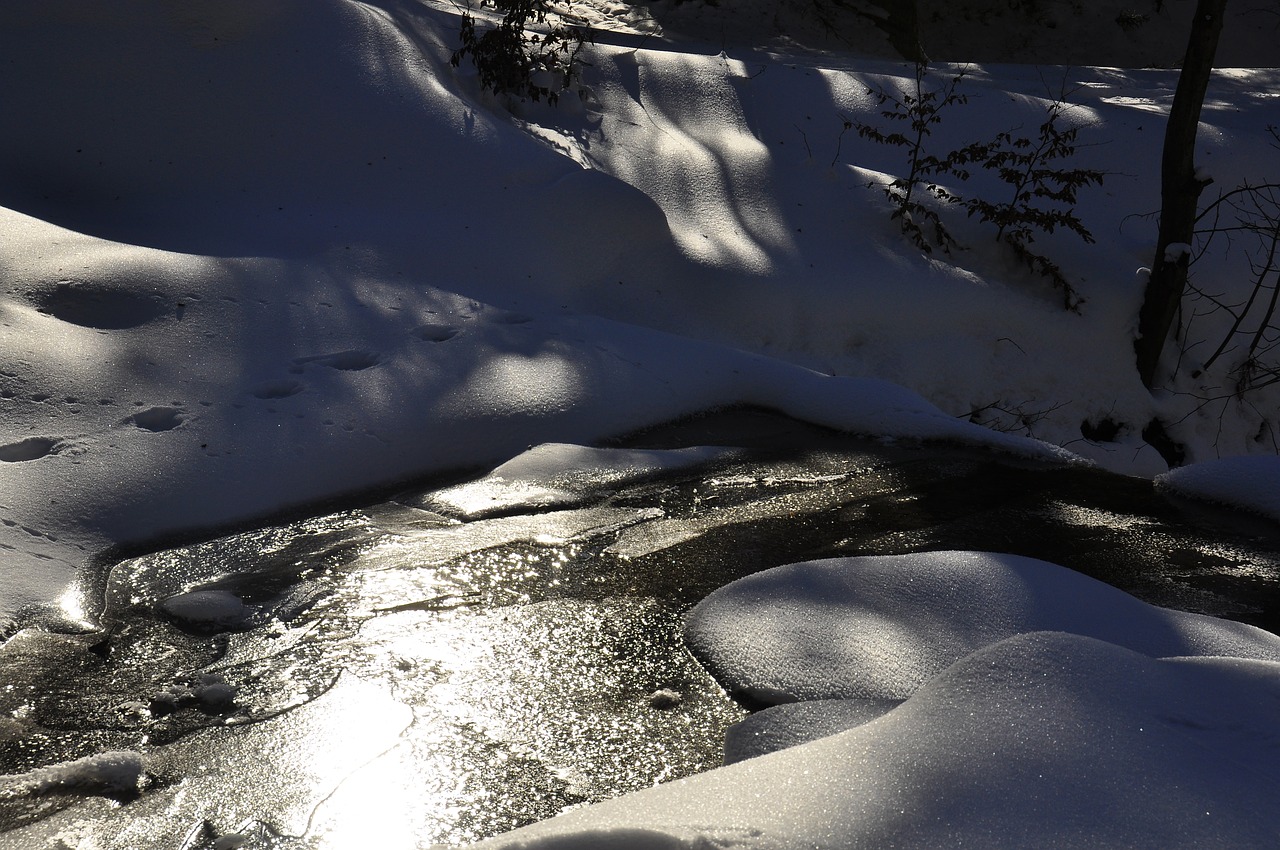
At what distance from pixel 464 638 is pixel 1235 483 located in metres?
3.22

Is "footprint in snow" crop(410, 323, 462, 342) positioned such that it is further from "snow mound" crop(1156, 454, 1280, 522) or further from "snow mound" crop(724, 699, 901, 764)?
"snow mound" crop(1156, 454, 1280, 522)

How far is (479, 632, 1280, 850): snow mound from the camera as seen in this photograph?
1.58m

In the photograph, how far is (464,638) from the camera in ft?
8.93

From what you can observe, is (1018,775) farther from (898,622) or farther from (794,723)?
(898,622)

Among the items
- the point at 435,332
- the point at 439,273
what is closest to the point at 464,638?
the point at 435,332

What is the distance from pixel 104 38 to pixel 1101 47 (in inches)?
575

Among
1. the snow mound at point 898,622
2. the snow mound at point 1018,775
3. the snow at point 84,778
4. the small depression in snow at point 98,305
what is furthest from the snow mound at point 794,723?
the small depression in snow at point 98,305

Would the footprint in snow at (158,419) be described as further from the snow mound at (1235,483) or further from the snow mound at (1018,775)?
the snow mound at (1235,483)

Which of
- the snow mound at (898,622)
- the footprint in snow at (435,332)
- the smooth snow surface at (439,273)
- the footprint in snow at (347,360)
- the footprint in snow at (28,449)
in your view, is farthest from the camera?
the footprint in snow at (435,332)

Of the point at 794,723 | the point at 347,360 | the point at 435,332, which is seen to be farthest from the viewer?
the point at 435,332

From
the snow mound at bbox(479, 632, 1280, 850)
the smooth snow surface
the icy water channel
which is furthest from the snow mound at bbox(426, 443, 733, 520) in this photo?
the snow mound at bbox(479, 632, 1280, 850)

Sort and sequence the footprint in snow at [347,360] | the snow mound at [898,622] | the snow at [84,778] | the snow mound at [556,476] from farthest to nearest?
the footprint in snow at [347,360] → the snow mound at [556,476] → the snow mound at [898,622] → the snow at [84,778]

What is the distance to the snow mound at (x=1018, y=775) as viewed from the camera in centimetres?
158

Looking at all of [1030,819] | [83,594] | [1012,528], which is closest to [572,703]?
[1030,819]
